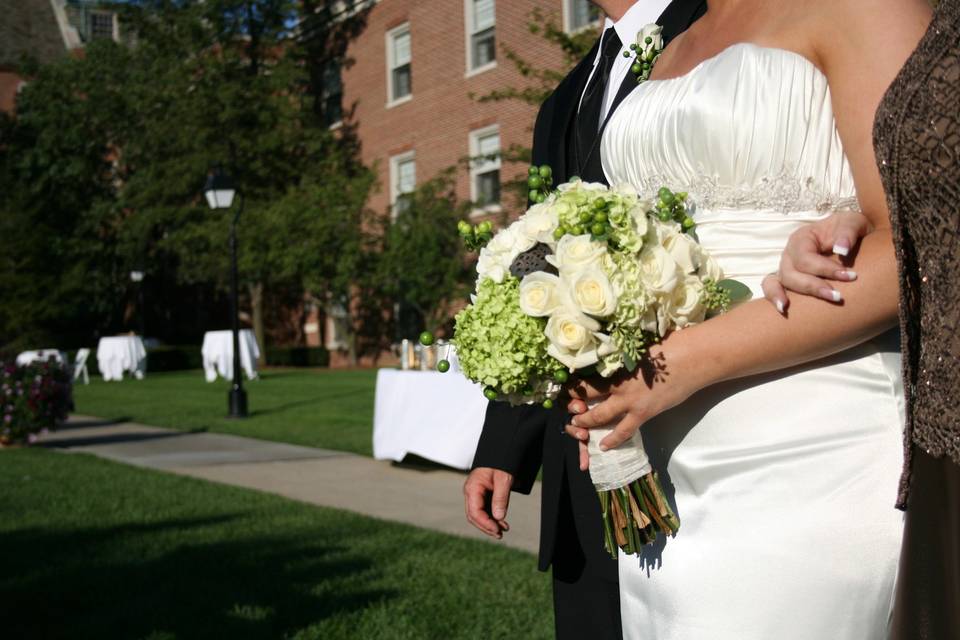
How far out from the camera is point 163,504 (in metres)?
8.28

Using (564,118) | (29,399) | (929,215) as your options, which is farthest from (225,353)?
(929,215)

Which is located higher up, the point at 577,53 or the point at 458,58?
the point at 458,58

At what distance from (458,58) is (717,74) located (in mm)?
24844

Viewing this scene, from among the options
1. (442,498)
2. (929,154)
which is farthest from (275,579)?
(929,154)

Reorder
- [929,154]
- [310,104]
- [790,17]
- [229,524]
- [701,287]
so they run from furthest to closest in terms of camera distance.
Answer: [310,104] → [229,524] → [790,17] → [701,287] → [929,154]

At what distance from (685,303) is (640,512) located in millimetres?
426

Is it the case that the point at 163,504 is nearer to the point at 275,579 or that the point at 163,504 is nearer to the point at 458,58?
the point at 275,579

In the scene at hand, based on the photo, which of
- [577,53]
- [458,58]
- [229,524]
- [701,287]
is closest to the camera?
[701,287]

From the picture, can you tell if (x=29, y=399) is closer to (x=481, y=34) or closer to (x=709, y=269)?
(x=709, y=269)

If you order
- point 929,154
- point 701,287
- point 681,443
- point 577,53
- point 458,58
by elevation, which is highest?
point 458,58

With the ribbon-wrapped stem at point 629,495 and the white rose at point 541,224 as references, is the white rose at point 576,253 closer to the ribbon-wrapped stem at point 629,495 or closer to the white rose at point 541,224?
the white rose at point 541,224

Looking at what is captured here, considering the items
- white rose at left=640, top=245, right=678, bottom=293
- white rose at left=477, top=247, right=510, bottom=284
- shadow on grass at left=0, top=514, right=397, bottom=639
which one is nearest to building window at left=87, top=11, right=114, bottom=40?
shadow on grass at left=0, top=514, right=397, bottom=639

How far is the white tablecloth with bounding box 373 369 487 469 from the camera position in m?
9.08

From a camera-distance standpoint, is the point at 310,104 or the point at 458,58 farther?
the point at 310,104
